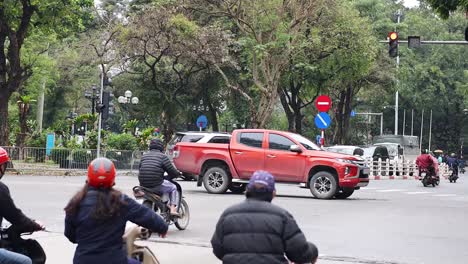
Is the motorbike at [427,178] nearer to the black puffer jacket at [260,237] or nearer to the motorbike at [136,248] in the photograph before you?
the motorbike at [136,248]

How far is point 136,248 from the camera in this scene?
5551 millimetres

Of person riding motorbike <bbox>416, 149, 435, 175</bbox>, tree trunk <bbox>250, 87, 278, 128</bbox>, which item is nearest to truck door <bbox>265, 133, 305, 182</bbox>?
person riding motorbike <bbox>416, 149, 435, 175</bbox>

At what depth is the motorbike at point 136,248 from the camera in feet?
17.9

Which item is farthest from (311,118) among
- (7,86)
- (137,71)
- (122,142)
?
(7,86)

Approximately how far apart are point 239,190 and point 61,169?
11.9 meters

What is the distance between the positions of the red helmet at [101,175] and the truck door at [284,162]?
1456cm

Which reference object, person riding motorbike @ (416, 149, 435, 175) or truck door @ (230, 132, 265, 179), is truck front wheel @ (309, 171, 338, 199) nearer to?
truck door @ (230, 132, 265, 179)

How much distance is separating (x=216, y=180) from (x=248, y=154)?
4.13 feet

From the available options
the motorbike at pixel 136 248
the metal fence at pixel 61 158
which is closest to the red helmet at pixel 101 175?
the motorbike at pixel 136 248

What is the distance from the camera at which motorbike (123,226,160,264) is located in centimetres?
546

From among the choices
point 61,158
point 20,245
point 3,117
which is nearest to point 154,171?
point 20,245

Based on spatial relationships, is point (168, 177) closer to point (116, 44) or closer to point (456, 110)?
point (116, 44)

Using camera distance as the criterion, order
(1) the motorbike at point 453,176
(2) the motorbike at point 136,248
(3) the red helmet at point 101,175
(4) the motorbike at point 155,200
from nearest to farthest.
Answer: (3) the red helmet at point 101,175, (2) the motorbike at point 136,248, (4) the motorbike at point 155,200, (1) the motorbike at point 453,176

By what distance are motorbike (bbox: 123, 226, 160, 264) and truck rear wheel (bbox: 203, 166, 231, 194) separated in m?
14.8
